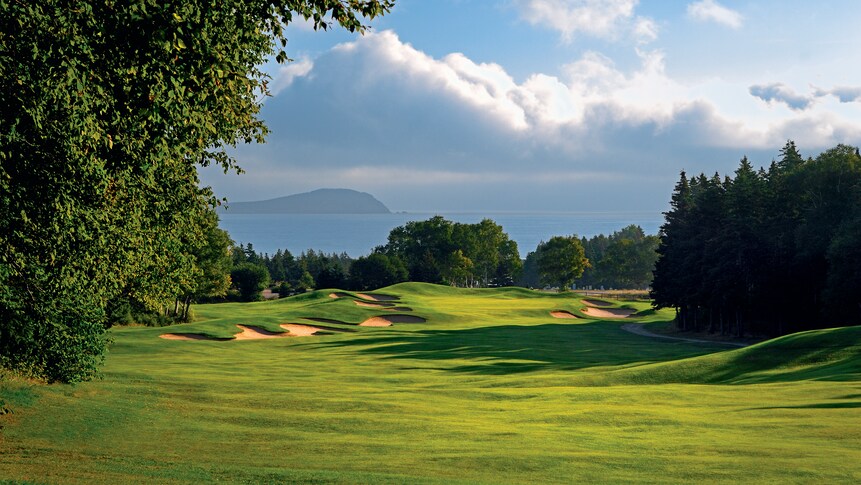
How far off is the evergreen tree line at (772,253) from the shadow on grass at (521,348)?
885 centimetres

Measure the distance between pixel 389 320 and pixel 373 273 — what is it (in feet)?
140

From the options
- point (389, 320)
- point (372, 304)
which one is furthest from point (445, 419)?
point (372, 304)

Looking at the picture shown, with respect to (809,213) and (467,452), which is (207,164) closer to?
(467,452)

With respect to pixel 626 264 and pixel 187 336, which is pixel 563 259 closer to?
pixel 626 264

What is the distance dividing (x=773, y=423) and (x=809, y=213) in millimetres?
50528

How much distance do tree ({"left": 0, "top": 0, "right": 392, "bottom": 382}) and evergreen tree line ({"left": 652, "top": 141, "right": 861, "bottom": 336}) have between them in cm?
5097

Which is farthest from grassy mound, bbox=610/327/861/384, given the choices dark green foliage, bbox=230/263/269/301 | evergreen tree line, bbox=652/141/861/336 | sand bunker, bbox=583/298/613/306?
dark green foliage, bbox=230/263/269/301

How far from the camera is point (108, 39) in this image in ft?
39.3

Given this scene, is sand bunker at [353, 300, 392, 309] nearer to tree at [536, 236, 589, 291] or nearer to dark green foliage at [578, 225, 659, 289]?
tree at [536, 236, 589, 291]

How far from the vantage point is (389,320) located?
7462 centimetres

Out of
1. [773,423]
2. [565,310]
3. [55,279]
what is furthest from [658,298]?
[55,279]

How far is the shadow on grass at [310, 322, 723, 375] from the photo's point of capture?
42000 mm

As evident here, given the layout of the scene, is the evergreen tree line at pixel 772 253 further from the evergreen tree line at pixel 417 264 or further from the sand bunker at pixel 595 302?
the evergreen tree line at pixel 417 264

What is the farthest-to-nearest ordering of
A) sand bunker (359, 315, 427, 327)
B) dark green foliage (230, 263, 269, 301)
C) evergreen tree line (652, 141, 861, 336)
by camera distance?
1. dark green foliage (230, 263, 269, 301)
2. sand bunker (359, 315, 427, 327)
3. evergreen tree line (652, 141, 861, 336)
